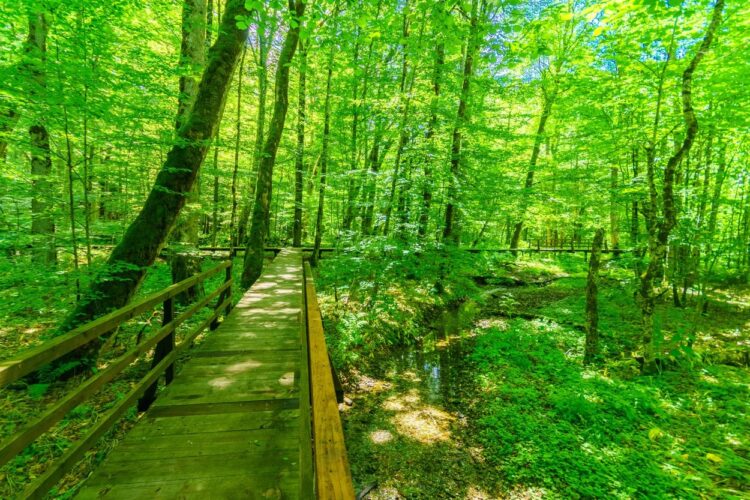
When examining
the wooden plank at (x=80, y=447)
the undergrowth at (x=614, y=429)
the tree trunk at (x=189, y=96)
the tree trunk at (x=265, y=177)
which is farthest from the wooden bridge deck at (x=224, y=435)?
the tree trunk at (x=265, y=177)

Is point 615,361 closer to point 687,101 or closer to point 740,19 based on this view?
point 687,101

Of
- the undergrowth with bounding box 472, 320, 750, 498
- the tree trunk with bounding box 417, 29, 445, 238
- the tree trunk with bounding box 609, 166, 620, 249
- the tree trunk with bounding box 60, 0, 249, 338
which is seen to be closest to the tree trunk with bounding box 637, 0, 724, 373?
the undergrowth with bounding box 472, 320, 750, 498

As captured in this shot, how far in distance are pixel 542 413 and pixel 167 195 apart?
24.7ft

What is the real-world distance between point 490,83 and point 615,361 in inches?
371

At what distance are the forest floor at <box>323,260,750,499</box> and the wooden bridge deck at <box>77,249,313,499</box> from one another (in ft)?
6.89

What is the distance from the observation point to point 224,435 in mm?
2811

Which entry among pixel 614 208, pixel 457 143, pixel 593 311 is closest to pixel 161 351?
pixel 593 311

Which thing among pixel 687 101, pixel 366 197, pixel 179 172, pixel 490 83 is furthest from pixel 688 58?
pixel 179 172

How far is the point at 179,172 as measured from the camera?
16.8 ft

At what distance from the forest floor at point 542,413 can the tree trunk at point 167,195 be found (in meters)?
4.31

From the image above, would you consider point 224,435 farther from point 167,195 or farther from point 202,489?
point 167,195

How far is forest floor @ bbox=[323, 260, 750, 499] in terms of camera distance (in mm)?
4195

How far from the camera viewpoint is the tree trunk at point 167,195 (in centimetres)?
442

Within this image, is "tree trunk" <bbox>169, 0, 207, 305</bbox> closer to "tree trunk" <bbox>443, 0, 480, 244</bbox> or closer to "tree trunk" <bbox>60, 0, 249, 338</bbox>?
"tree trunk" <bbox>60, 0, 249, 338</bbox>
